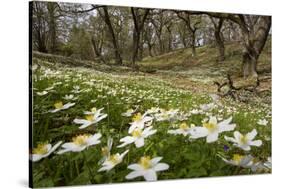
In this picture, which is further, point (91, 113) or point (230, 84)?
point (230, 84)

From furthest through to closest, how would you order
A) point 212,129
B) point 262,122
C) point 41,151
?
point 262,122, point 212,129, point 41,151

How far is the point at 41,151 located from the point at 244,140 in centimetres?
164

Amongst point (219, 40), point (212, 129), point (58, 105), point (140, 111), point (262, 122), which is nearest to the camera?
point (58, 105)

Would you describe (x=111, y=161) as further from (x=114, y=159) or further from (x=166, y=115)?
(x=166, y=115)

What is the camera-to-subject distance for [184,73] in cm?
440

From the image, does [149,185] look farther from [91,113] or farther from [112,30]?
[112,30]

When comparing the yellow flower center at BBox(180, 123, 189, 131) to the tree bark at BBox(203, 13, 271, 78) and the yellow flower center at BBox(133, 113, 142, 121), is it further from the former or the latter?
the tree bark at BBox(203, 13, 271, 78)

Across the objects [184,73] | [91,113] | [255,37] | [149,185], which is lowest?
[149,185]

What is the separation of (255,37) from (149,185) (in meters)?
1.55

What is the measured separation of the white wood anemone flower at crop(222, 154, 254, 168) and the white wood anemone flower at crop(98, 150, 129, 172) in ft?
2.94

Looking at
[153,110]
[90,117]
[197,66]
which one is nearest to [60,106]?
[90,117]

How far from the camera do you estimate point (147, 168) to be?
4.08 meters

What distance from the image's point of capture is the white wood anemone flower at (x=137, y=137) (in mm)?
4051
